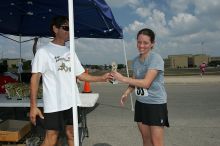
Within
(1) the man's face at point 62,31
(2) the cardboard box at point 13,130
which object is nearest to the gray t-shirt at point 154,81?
(1) the man's face at point 62,31

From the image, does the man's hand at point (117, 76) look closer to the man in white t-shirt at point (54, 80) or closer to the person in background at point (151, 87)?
the person in background at point (151, 87)

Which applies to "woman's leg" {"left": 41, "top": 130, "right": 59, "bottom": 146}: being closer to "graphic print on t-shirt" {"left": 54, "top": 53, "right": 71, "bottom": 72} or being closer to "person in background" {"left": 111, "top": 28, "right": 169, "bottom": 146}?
"graphic print on t-shirt" {"left": 54, "top": 53, "right": 71, "bottom": 72}

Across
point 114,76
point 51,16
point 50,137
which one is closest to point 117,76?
point 114,76

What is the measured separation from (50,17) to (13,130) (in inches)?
138

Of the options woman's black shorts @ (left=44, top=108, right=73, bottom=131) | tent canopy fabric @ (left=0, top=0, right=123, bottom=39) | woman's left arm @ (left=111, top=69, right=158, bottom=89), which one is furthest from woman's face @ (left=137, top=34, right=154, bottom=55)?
tent canopy fabric @ (left=0, top=0, right=123, bottom=39)

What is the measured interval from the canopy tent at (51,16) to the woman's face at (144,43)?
2366 millimetres

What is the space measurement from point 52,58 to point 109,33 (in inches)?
208

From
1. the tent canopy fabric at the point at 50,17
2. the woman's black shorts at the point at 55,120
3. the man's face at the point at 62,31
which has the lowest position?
the woman's black shorts at the point at 55,120

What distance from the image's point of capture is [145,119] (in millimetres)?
4094

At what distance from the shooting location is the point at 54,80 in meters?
3.99

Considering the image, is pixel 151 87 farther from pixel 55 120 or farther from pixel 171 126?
Answer: pixel 171 126

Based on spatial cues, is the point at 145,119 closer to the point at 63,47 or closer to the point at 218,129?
the point at 63,47

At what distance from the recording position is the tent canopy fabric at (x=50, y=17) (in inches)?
279

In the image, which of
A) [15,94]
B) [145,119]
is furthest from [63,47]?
[15,94]
